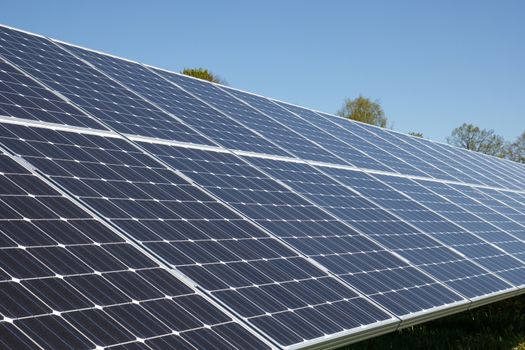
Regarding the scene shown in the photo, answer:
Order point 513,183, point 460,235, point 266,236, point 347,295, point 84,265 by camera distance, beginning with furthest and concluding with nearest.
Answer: point 513,183 → point 460,235 → point 266,236 → point 347,295 → point 84,265

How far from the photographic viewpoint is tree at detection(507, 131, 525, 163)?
105 m

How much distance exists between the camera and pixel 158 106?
16156mm

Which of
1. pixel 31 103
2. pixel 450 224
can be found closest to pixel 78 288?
pixel 31 103

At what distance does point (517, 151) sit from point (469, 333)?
91.1m

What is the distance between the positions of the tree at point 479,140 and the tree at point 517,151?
1.66 metres

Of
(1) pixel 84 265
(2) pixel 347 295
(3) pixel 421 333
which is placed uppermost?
(1) pixel 84 265

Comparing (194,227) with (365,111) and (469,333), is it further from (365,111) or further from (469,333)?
(365,111)

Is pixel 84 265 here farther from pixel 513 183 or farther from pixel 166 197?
pixel 513 183

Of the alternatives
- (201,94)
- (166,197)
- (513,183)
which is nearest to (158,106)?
(201,94)

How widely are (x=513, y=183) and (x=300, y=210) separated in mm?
20604

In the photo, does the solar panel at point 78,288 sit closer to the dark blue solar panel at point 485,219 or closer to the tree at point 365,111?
the dark blue solar panel at point 485,219

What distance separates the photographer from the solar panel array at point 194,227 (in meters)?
7.43

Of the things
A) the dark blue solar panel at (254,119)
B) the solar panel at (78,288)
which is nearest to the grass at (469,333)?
the dark blue solar panel at (254,119)

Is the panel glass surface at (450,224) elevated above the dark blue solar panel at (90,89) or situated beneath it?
situated beneath
